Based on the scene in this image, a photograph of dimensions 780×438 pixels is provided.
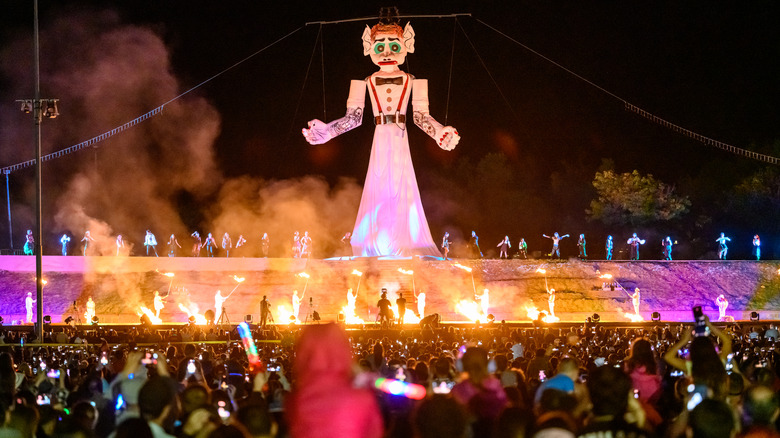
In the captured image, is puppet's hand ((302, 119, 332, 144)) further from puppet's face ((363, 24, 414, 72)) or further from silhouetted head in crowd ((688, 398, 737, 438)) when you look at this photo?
silhouetted head in crowd ((688, 398, 737, 438))

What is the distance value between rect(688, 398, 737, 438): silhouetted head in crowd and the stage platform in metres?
27.1

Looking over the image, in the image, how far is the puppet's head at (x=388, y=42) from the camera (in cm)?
3456

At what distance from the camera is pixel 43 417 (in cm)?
716

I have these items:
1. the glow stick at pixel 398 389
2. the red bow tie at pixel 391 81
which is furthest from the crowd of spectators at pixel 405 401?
the red bow tie at pixel 391 81

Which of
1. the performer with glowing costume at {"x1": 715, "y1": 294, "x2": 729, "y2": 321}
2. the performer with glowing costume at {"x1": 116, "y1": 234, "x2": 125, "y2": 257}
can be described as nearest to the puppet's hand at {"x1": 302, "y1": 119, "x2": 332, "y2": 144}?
the performer with glowing costume at {"x1": 116, "y1": 234, "x2": 125, "y2": 257}

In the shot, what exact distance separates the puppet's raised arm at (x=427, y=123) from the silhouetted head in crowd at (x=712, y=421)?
27669 millimetres

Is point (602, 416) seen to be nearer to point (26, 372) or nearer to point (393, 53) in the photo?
point (26, 372)

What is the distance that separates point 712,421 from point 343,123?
30849 mm

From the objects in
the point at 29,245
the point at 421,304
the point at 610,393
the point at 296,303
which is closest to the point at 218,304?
the point at 296,303

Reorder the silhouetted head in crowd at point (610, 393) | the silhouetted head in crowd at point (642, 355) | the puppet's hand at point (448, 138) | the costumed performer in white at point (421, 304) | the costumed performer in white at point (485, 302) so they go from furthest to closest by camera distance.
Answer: the costumed performer in white at point (485, 302), the puppet's hand at point (448, 138), the costumed performer in white at point (421, 304), the silhouetted head in crowd at point (642, 355), the silhouetted head in crowd at point (610, 393)

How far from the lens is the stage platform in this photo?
34.2 meters

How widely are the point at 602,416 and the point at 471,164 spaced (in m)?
62.1

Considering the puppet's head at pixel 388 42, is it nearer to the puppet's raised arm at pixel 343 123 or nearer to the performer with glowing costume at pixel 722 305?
the puppet's raised arm at pixel 343 123

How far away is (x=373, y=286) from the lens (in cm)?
3488
